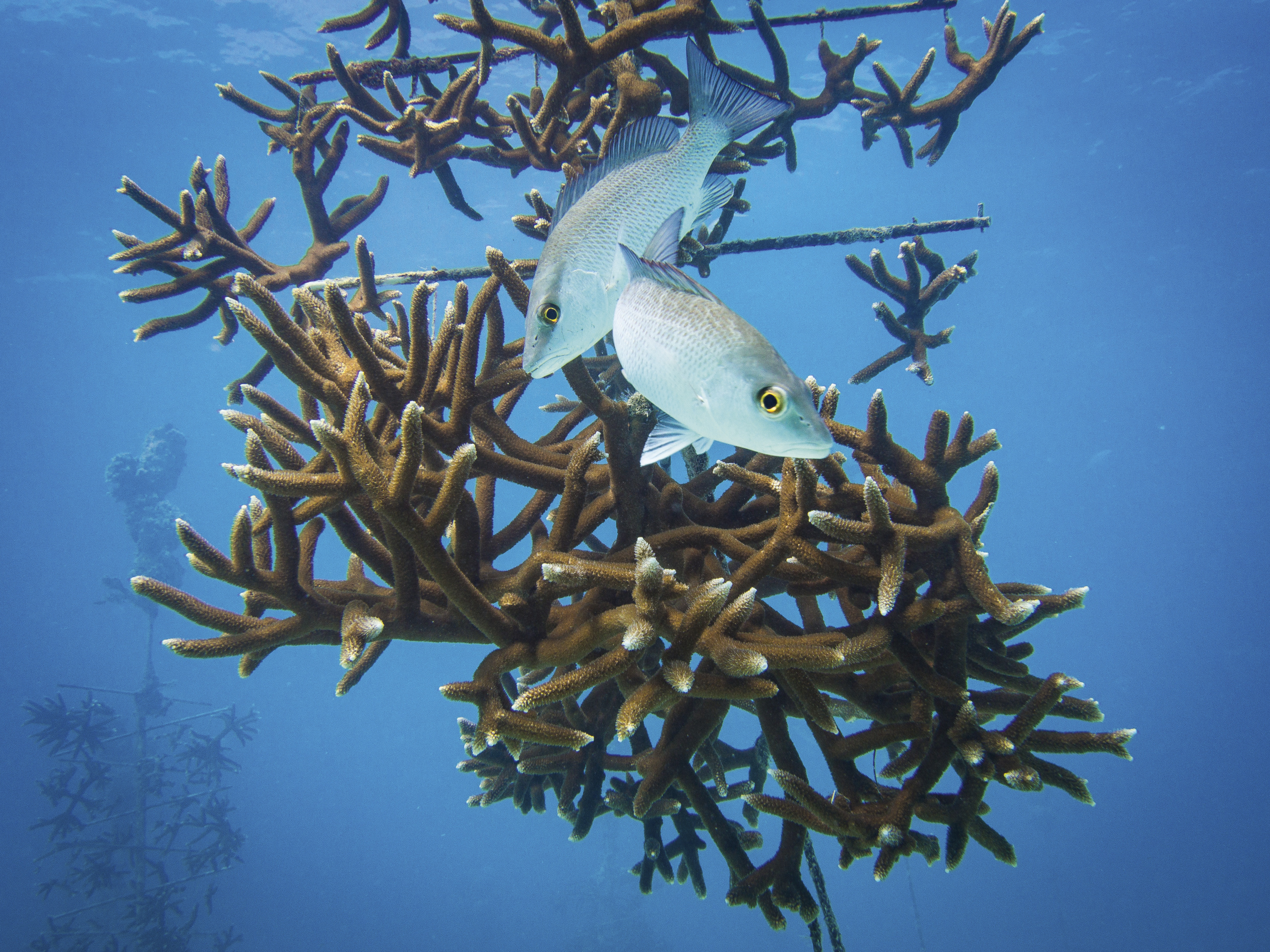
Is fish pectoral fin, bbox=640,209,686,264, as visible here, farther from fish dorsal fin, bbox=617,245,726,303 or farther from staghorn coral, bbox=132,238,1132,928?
staghorn coral, bbox=132,238,1132,928

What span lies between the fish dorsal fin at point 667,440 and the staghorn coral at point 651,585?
0.49m

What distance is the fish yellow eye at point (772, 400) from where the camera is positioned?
1.09m

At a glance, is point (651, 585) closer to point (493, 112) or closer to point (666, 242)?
point (666, 242)

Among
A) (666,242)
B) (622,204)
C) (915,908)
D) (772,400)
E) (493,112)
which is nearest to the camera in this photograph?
(772,400)

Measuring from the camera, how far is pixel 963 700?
197 centimetres

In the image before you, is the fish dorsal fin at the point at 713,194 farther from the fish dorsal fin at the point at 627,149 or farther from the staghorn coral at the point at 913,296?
the staghorn coral at the point at 913,296

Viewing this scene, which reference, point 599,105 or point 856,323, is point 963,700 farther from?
point 856,323

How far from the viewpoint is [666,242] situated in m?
1.56

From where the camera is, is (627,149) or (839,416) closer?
(627,149)

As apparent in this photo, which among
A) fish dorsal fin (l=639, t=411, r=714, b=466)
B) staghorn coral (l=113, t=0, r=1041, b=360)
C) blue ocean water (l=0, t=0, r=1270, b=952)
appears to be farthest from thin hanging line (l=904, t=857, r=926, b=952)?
staghorn coral (l=113, t=0, r=1041, b=360)

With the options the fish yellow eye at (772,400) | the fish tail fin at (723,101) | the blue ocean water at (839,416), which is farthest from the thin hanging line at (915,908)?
the fish tail fin at (723,101)

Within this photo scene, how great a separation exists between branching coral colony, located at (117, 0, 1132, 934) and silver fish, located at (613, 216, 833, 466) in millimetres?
594

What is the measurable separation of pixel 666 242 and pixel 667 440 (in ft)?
1.88

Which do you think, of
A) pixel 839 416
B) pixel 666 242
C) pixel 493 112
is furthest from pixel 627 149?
pixel 839 416
